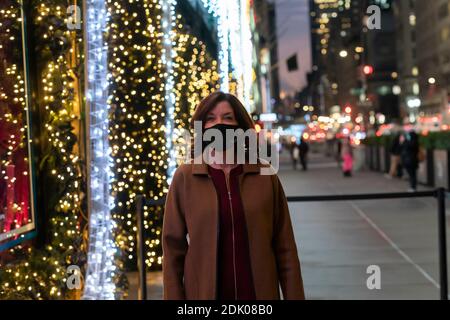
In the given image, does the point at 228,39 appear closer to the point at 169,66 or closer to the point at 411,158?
the point at 169,66

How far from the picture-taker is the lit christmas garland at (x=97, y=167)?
7355mm

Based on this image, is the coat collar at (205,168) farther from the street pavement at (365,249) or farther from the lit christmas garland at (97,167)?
the street pavement at (365,249)

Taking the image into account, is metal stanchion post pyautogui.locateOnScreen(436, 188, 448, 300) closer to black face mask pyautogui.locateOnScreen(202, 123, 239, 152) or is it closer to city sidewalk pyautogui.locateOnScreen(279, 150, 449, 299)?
city sidewalk pyautogui.locateOnScreen(279, 150, 449, 299)

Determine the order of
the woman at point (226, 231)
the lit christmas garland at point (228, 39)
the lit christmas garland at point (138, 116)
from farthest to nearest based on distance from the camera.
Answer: the lit christmas garland at point (138, 116) < the lit christmas garland at point (228, 39) < the woman at point (226, 231)

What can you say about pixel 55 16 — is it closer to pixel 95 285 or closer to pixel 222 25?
pixel 222 25

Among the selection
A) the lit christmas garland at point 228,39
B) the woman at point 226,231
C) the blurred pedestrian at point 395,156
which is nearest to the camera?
the woman at point 226,231

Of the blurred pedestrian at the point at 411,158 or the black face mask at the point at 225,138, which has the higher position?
the black face mask at the point at 225,138

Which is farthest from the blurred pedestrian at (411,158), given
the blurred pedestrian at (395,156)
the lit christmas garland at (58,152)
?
the lit christmas garland at (58,152)

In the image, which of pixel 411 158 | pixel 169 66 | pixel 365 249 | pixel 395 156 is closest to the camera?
pixel 169 66

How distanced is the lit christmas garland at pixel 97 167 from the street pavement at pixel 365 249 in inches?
56.6

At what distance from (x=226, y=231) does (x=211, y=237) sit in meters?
0.07

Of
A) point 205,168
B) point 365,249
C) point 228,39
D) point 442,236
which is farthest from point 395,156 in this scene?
point 205,168

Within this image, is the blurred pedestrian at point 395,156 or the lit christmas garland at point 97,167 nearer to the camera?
the lit christmas garland at point 97,167

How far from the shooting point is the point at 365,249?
1227 centimetres
